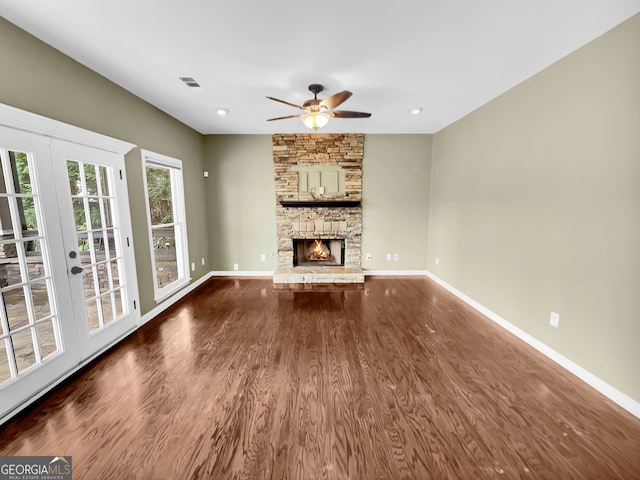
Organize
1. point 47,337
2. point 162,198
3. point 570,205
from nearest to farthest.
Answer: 1. point 47,337
2. point 570,205
3. point 162,198

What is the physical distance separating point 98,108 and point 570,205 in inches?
177

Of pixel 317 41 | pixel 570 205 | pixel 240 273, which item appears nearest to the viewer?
pixel 317 41

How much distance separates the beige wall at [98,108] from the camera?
179 cm

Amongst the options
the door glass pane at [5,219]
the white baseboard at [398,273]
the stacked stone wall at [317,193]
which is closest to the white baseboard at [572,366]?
the white baseboard at [398,273]

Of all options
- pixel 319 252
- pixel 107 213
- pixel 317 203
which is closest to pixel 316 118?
pixel 317 203

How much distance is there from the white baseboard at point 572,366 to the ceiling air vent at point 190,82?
4.34 m

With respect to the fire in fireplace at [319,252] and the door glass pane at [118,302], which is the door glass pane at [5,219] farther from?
the fire in fireplace at [319,252]

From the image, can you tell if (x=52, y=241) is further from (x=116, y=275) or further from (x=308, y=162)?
(x=308, y=162)

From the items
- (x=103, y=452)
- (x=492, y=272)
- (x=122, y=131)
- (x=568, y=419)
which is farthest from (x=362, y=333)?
(x=122, y=131)

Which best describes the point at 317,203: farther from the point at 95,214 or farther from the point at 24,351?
the point at 24,351

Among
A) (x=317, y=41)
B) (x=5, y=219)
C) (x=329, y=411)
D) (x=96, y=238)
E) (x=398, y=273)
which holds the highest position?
(x=317, y=41)

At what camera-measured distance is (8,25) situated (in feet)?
5.67

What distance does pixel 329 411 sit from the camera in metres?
1.74

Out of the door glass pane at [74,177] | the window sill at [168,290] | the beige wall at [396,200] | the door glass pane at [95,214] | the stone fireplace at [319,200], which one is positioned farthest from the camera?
the beige wall at [396,200]
